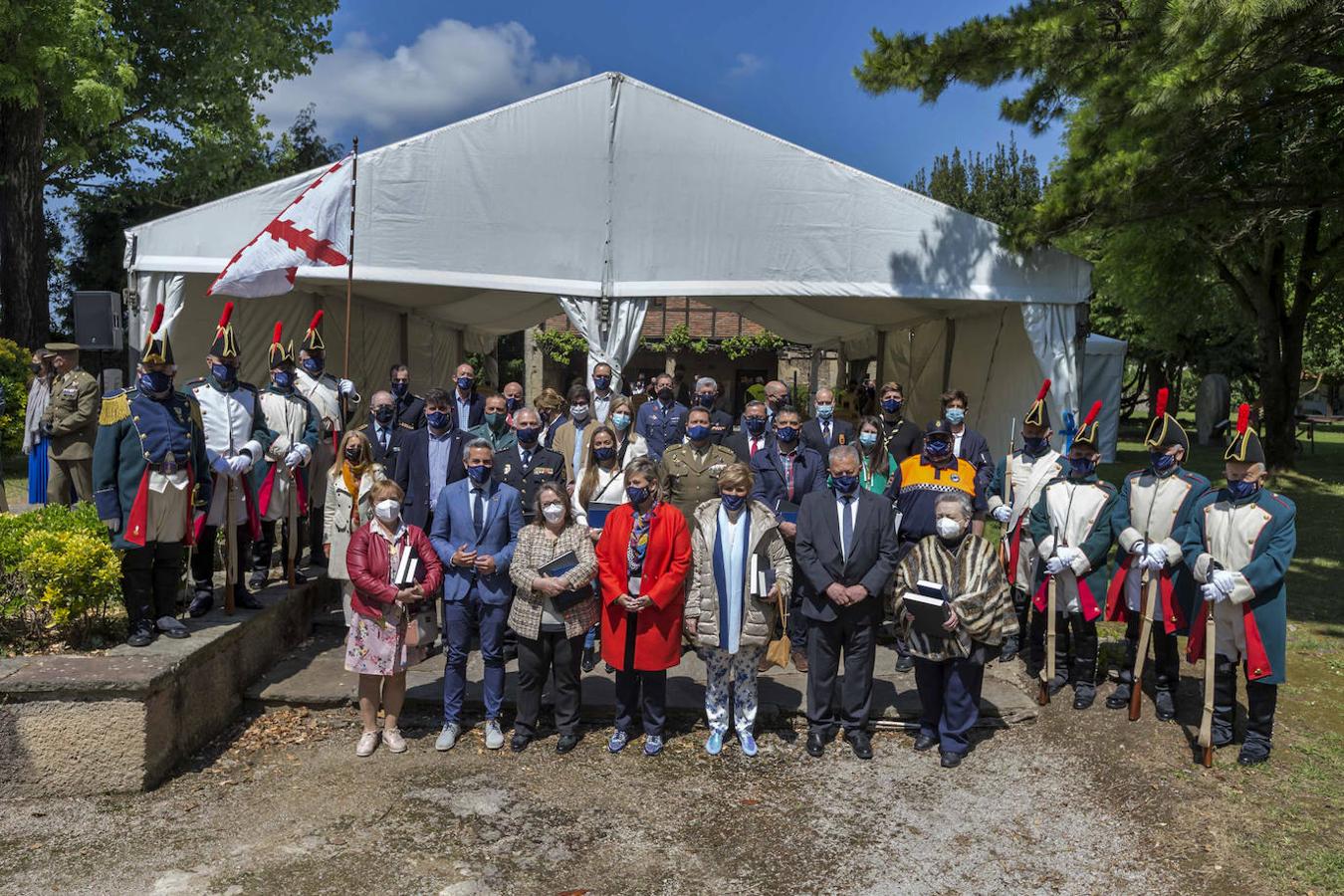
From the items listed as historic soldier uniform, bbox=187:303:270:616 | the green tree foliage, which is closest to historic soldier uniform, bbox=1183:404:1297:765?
the green tree foliage

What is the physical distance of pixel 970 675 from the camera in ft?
18.1

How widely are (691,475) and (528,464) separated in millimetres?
1132

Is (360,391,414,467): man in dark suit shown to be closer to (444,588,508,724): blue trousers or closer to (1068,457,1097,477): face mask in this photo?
(444,588,508,724): blue trousers

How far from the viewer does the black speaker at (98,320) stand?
1140cm

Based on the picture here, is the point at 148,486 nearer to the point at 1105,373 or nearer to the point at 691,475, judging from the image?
the point at 691,475

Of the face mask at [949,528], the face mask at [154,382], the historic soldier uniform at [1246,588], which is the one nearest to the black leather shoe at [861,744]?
the face mask at [949,528]

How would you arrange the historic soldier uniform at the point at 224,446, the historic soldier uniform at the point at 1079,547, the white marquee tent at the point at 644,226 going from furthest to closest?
the white marquee tent at the point at 644,226
the historic soldier uniform at the point at 224,446
the historic soldier uniform at the point at 1079,547

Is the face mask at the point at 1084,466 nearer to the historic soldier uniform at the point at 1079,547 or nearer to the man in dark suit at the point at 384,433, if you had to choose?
the historic soldier uniform at the point at 1079,547

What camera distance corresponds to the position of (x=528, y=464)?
6.50 meters

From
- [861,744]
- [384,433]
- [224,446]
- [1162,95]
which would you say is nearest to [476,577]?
[224,446]

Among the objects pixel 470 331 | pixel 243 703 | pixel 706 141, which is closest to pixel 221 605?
pixel 243 703

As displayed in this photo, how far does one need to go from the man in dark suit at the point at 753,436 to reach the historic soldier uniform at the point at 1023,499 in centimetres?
169

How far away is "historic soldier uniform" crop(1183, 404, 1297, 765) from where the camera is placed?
5305 millimetres

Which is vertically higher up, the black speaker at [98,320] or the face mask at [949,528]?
the black speaker at [98,320]
